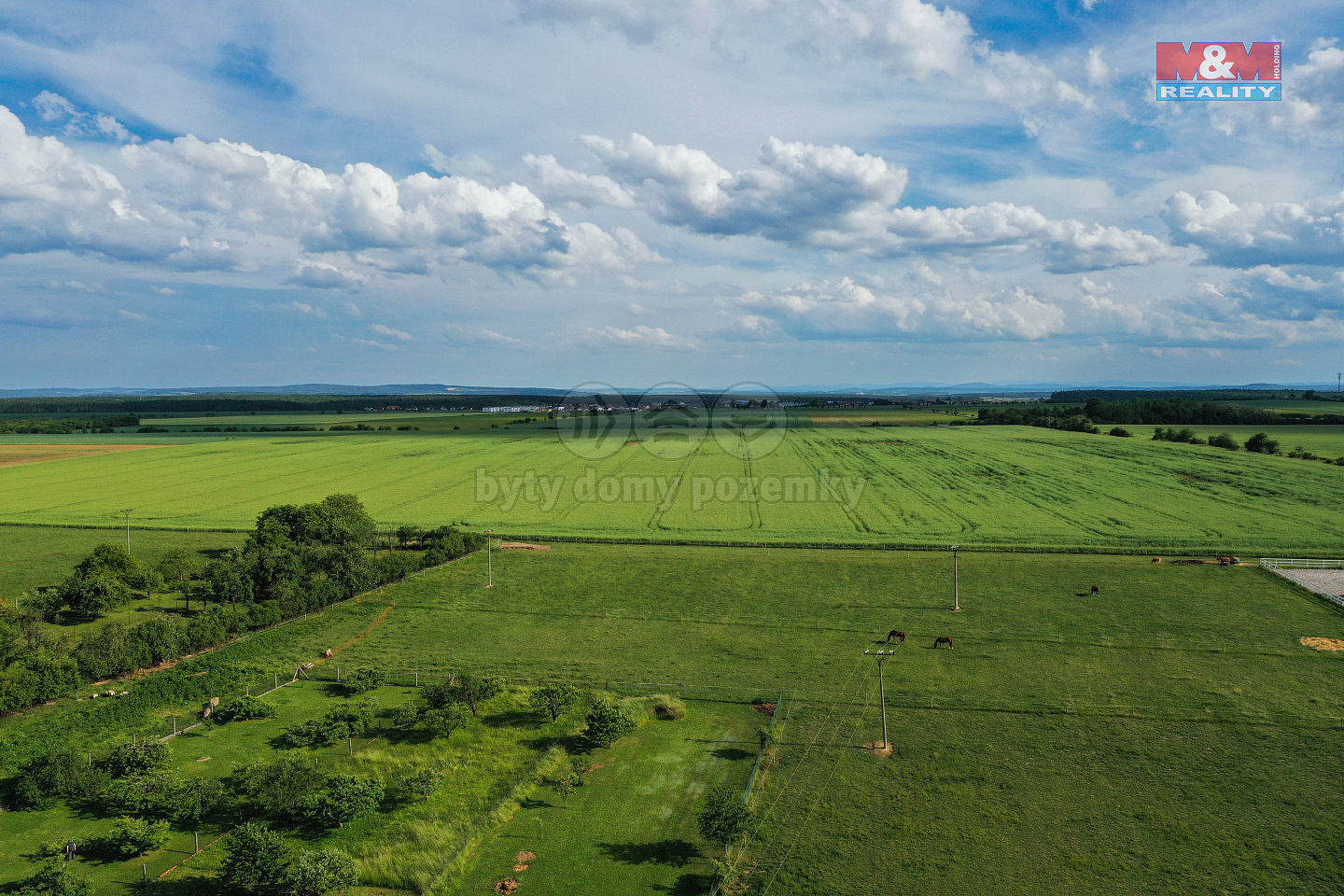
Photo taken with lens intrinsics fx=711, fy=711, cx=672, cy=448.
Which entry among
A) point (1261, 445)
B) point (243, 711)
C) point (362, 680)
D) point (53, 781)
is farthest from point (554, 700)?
point (1261, 445)

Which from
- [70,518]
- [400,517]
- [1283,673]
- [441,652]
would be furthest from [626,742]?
[70,518]

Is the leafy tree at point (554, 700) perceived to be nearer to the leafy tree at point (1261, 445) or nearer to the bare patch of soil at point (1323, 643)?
the bare patch of soil at point (1323, 643)

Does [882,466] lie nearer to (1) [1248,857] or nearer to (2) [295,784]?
(1) [1248,857]

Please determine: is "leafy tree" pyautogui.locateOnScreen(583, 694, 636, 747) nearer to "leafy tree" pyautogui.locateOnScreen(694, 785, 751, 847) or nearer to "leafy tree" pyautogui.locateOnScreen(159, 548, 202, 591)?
"leafy tree" pyautogui.locateOnScreen(694, 785, 751, 847)

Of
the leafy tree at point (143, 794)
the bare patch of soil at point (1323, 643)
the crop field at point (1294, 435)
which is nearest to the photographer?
the leafy tree at point (143, 794)

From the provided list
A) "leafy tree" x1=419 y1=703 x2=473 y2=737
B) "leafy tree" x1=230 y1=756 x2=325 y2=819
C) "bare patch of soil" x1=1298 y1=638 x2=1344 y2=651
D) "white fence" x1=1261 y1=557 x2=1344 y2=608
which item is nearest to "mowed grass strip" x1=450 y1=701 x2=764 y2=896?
"leafy tree" x1=419 y1=703 x2=473 y2=737

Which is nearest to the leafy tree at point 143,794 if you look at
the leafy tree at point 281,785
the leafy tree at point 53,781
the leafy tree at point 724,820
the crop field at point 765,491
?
the leafy tree at point 53,781

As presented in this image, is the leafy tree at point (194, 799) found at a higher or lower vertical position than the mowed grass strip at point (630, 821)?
higher

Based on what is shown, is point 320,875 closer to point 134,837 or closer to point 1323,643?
point 134,837
